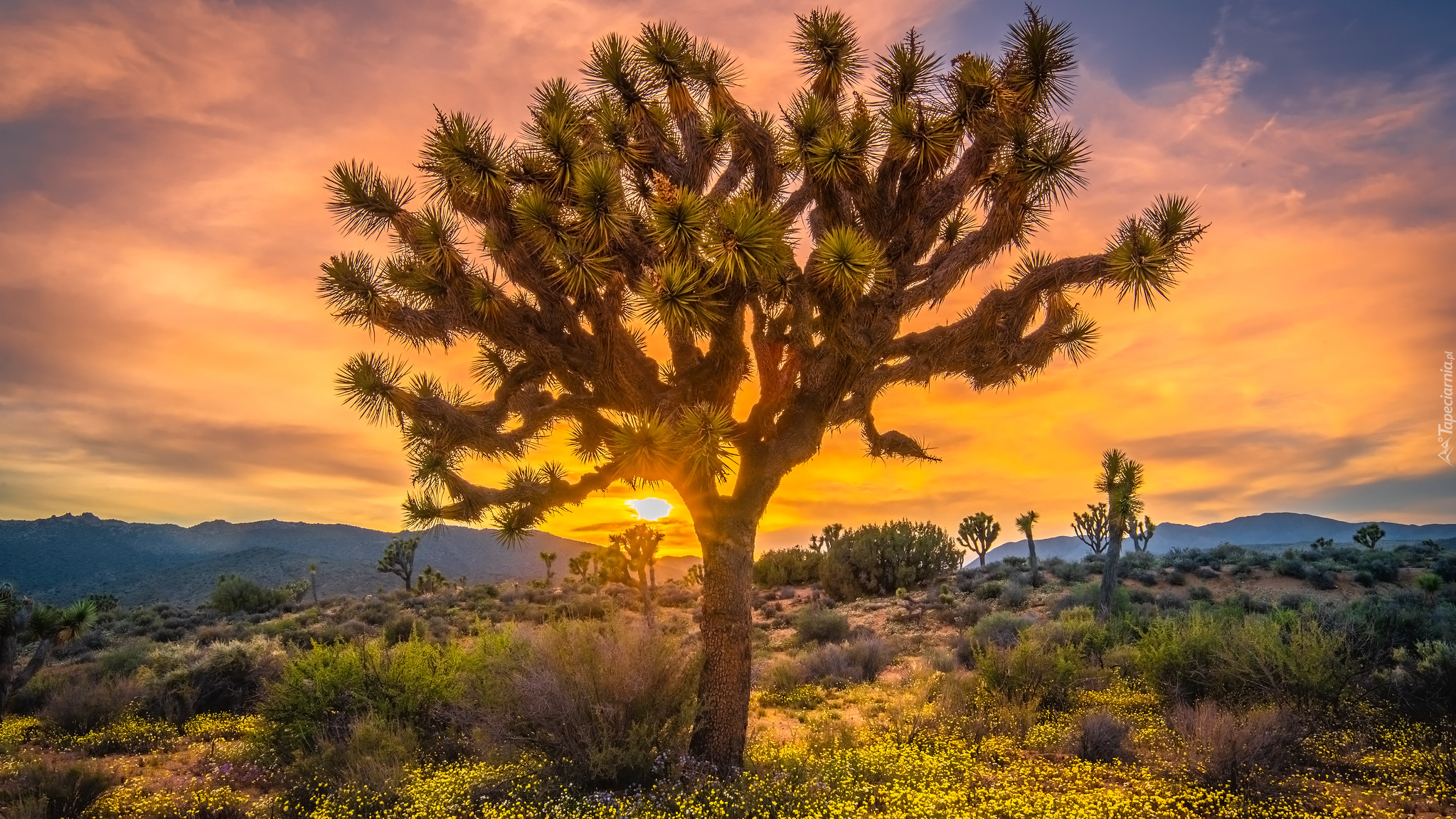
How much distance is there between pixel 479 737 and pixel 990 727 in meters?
6.10

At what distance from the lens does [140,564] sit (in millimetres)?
78000

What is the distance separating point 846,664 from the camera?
14641 millimetres

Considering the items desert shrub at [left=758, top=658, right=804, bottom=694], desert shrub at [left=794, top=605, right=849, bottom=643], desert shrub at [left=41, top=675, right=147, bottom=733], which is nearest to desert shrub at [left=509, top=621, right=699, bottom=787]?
desert shrub at [left=758, top=658, right=804, bottom=694]

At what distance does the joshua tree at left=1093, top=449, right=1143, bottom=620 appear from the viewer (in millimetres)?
19000

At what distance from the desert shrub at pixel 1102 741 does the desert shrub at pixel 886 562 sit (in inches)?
877

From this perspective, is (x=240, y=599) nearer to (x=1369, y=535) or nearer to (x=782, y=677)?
(x=782, y=677)

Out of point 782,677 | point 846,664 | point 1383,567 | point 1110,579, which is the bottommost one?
point 782,677

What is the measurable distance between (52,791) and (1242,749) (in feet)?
36.0

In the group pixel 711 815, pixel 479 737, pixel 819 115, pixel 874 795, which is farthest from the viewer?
pixel 479 737

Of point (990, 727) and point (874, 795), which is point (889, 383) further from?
point (990, 727)

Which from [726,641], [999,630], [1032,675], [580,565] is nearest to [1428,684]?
[1032,675]

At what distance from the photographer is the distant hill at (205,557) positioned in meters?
61.1

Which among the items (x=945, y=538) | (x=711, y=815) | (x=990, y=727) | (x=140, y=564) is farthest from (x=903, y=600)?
(x=140, y=564)

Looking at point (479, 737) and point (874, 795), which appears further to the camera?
point (479, 737)
